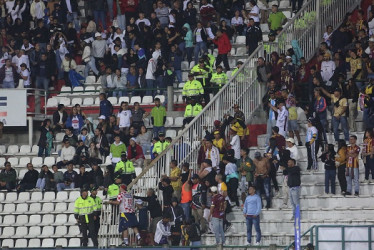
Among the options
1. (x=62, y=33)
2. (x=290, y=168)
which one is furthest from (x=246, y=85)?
(x=62, y=33)

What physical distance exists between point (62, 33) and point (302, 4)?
8.07m

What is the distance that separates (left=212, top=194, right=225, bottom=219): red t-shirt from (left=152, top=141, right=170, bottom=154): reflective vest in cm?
436

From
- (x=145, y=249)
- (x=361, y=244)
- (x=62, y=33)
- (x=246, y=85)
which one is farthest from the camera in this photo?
(x=62, y=33)

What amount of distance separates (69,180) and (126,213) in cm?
418

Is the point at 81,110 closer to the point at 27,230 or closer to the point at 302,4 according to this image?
the point at 27,230

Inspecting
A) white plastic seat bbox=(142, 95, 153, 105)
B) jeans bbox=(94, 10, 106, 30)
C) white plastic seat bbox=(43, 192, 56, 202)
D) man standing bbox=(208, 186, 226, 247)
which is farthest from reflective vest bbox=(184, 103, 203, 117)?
jeans bbox=(94, 10, 106, 30)

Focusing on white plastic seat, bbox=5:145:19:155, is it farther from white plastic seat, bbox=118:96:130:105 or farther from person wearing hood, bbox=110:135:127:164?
person wearing hood, bbox=110:135:127:164

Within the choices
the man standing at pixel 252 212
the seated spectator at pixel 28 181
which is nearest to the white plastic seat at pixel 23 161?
the seated spectator at pixel 28 181

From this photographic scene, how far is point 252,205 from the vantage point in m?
33.7

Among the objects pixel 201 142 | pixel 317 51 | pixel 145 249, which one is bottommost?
pixel 145 249

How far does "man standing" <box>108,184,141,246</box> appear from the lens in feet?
114

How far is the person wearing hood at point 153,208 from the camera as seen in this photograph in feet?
114

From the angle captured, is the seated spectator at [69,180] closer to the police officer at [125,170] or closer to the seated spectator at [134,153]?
the seated spectator at [134,153]

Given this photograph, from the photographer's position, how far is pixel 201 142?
121ft
